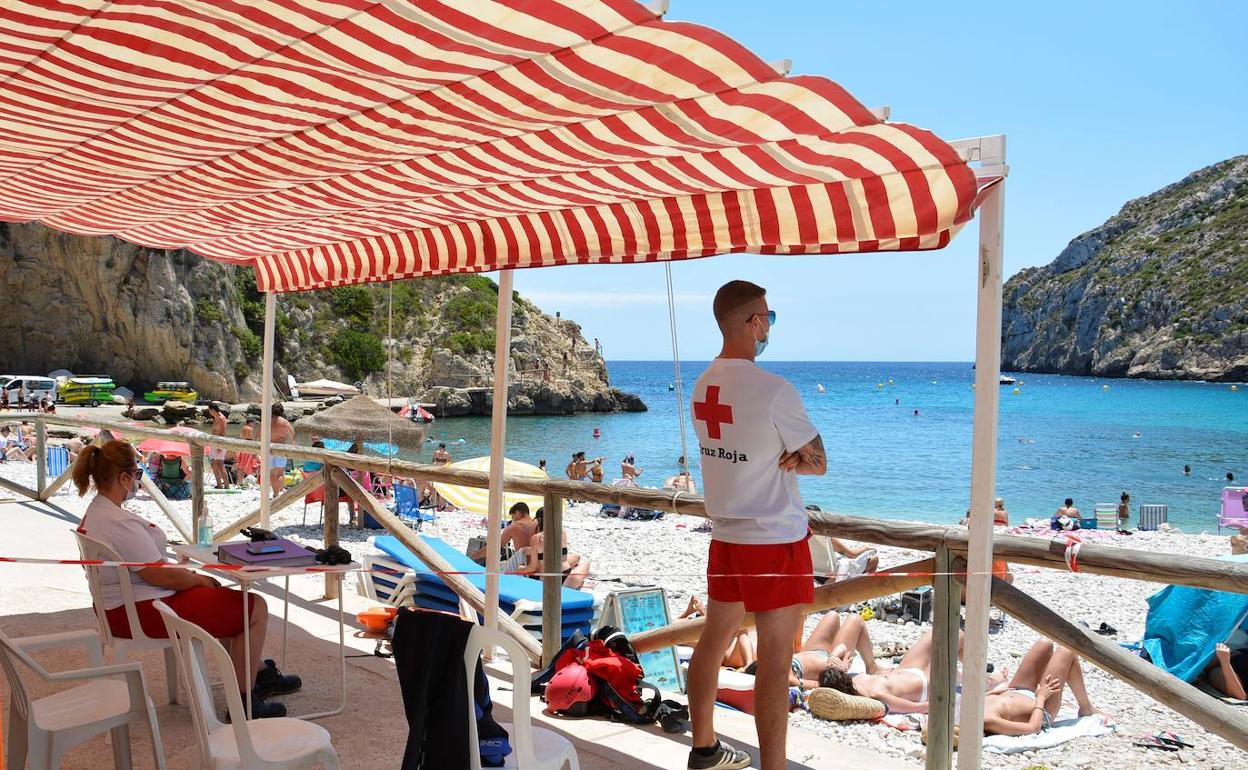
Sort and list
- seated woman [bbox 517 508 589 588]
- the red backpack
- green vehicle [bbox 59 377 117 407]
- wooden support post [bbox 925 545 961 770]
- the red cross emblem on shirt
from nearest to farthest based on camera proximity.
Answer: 1. the red cross emblem on shirt
2. wooden support post [bbox 925 545 961 770]
3. the red backpack
4. seated woman [bbox 517 508 589 588]
5. green vehicle [bbox 59 377 117 407]

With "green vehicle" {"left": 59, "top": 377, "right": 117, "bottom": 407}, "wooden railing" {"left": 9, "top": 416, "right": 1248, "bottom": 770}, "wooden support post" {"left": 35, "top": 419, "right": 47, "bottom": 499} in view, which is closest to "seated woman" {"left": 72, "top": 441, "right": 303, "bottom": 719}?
"wooden railing" {"left": 9, "top": 416, "right": 1248, "bottom": 770}

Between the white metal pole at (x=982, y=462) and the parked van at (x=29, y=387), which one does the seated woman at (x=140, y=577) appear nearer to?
the white metal pole at (x=982, y=462)

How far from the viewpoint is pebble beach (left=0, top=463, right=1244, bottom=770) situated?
19.6 ft

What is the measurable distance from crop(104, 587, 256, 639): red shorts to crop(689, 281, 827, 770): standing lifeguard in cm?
183

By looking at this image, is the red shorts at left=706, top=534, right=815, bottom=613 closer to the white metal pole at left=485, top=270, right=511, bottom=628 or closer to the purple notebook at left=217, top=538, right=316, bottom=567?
the white metal pole at left=485, top=270, right=511, bottom=628

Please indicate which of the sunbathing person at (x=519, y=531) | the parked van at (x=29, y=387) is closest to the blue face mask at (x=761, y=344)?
the sunbathing person at (x=519, y=531)

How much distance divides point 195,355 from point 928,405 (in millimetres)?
55410

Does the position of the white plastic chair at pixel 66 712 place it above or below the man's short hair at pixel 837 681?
above

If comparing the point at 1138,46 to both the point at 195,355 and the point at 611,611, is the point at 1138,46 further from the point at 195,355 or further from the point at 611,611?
the point at 611,611

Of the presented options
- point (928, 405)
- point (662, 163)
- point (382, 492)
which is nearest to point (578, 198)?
point (662, 163)

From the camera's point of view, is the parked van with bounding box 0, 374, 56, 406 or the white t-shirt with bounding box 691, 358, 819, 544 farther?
the parked van with bounding box 0, 374, 56, 406

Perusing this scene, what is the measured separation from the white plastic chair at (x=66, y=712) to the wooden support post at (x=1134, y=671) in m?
2.52

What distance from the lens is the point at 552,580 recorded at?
4.64 meters

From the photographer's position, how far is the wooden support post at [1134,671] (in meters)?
2.85
